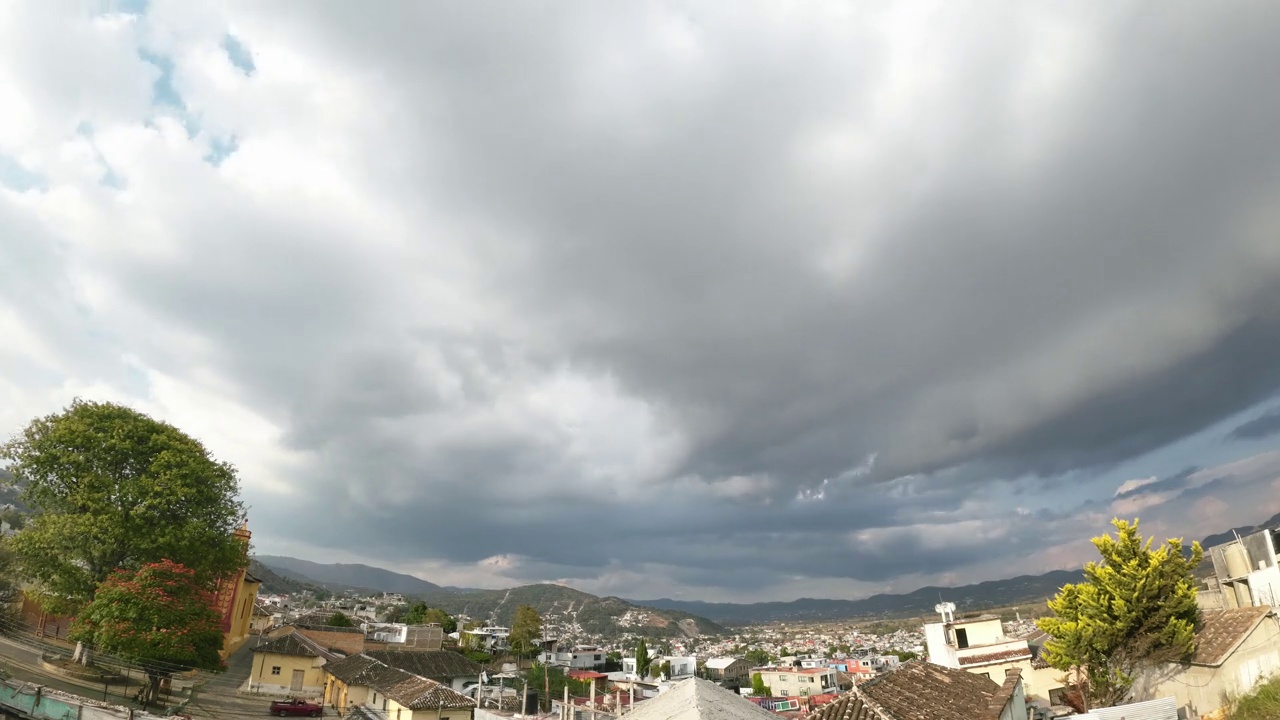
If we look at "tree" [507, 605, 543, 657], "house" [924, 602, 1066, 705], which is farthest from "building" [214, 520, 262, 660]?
"house" [924, 602, 1066, 705]

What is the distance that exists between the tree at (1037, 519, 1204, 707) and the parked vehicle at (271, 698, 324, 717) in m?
50.0

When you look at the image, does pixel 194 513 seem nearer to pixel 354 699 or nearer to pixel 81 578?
pixel 81 578

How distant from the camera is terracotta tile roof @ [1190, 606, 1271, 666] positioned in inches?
1134

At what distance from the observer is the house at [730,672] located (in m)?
103

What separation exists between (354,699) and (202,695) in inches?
442

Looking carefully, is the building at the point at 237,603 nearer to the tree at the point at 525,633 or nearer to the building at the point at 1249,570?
the tree at the point at 525,633

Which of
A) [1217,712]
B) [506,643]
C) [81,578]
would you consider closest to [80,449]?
[81,578]

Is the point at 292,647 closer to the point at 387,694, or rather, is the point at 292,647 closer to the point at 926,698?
the point at 387,694

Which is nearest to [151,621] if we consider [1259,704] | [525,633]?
[1259,704]

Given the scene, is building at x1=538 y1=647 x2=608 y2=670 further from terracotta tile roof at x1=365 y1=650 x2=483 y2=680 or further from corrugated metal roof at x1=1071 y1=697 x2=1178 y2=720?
corrugated metal roof at x1=1071 y1=697 x2=1178 y2=720

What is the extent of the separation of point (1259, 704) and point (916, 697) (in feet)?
53.4

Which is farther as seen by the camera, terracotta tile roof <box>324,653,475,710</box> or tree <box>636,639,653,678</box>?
tree <box>636,639,653,678</box>

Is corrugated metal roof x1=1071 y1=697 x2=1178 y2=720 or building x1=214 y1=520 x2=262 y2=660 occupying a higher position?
building x1=214 y1=520 x2=262 y2=660

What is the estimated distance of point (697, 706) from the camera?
583 inches
